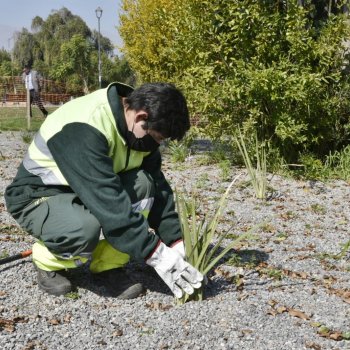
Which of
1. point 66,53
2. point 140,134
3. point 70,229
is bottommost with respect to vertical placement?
point 70,229

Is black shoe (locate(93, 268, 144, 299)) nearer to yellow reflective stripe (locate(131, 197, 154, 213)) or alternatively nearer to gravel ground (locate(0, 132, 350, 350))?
gravel ground (locate(0, 132, 350, 350))

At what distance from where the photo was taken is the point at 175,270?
2.45 m

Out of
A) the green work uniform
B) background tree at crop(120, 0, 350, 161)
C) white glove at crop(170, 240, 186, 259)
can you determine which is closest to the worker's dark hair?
the green work uniform

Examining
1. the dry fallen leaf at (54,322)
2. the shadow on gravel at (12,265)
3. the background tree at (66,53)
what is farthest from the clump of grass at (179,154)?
the background tree at (66,53)

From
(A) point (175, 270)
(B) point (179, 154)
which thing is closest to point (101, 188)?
(A) point (175, 270)

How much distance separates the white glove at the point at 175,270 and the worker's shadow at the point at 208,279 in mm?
286

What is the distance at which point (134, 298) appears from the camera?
2689mm

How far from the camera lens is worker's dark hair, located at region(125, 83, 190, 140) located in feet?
7.66

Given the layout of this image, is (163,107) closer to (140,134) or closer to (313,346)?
(140,134)

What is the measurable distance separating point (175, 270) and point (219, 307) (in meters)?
0.32

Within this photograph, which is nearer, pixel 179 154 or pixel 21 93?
pixel 179 154

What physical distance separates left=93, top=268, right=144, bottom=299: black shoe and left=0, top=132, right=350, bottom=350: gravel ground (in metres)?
0.04

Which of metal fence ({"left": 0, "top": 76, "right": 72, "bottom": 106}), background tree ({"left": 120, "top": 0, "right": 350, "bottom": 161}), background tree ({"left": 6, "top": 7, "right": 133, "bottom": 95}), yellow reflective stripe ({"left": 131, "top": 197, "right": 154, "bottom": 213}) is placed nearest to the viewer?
yellow reflective stripe ({"left": 131, "top": 197, "right": 154, "bottom": 213})

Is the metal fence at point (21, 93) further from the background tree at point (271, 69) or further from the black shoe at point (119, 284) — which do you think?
the black shoe at point (119, 284)
